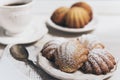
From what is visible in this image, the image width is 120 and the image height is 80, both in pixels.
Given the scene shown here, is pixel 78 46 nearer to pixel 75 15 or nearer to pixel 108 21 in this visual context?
pixel 75 15

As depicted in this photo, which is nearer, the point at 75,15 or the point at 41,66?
the point at 41,66

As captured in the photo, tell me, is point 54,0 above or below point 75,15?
below

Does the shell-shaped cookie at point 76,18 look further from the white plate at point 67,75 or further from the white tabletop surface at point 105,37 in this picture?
the white plate at point 67,75

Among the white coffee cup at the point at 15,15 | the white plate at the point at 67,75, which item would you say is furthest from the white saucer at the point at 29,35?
the white plate at the point at 67,75

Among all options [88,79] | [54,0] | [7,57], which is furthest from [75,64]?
[54,0]

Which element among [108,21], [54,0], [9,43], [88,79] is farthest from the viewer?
[54,0]

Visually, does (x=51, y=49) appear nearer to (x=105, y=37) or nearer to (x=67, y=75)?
(x=67, y=75)
